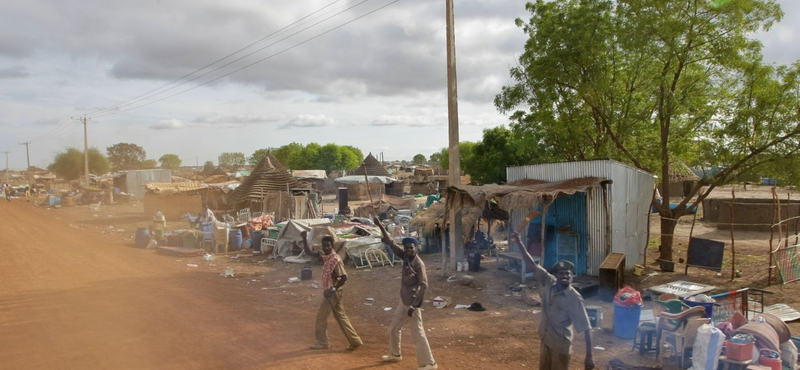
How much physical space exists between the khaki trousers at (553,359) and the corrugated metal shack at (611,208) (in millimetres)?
7432

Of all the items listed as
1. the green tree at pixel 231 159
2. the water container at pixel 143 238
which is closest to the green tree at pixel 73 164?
the green tree at pixel 231 159

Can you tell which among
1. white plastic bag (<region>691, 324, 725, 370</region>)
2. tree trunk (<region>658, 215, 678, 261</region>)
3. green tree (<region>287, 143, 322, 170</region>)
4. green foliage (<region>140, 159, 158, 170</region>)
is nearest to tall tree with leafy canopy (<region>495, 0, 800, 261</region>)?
tree trunk (<region>658, 215, 678, 261</region>)

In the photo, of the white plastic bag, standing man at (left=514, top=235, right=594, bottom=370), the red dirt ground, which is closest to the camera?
standing man at (left=514, top=235, right=594, bottom=370)

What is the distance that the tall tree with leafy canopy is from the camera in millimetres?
10891

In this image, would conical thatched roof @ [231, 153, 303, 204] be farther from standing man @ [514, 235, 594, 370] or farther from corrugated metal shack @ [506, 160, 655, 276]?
standing man @ [514, 235, 594, 370]

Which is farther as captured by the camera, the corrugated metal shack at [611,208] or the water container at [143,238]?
the water container at [143,238]

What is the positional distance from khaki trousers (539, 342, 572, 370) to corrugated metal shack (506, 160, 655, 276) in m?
7.43

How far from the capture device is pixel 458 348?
7.21 m

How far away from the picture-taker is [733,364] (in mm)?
5254

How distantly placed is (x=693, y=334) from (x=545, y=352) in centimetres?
237

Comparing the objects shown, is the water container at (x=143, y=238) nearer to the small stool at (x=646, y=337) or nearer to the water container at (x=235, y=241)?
the water container at (x=235, y=241)

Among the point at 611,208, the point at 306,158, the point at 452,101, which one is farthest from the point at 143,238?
the point at 306,158

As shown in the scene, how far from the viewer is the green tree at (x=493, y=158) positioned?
2544 cm

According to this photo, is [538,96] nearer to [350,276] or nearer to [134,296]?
[350,276]
